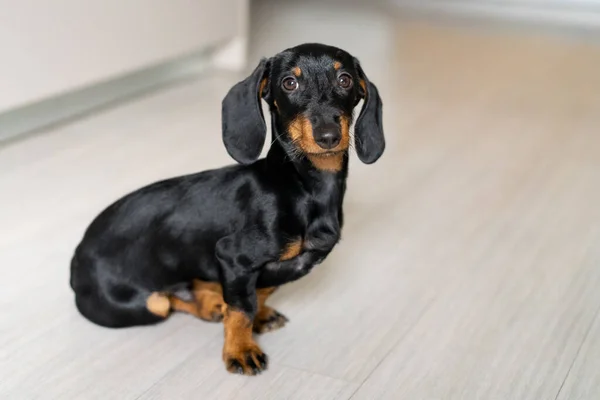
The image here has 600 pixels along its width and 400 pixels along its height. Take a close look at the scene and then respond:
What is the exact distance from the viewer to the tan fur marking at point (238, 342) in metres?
1.77

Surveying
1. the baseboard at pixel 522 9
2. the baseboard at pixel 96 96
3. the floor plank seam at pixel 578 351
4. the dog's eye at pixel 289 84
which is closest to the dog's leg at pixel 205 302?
the dog's eye at pixel 289 84

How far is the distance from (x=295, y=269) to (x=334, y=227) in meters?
0.12

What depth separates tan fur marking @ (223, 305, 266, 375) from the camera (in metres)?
1.77

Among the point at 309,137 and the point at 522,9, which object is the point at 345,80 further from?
the point at 522,9

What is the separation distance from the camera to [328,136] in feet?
5.15

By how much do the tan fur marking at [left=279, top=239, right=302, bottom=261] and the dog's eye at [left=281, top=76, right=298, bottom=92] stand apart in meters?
0.30

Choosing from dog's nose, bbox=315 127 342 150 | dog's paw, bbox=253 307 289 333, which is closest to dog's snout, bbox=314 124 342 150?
dog's nose, bbox=315 127 342 150

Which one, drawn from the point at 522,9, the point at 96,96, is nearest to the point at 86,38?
the point at 96,96

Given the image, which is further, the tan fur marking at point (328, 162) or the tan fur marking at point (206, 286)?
the tan fur marking at point (206, 286)

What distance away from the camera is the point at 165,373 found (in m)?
1.79

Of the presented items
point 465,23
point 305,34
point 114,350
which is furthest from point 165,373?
point 465,23

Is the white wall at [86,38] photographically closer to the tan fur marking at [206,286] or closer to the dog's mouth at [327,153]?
the tan fur marking at [206,286]

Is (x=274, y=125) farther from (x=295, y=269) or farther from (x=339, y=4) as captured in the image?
(x=339, y=4)

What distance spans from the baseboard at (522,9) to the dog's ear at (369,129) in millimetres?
4982
